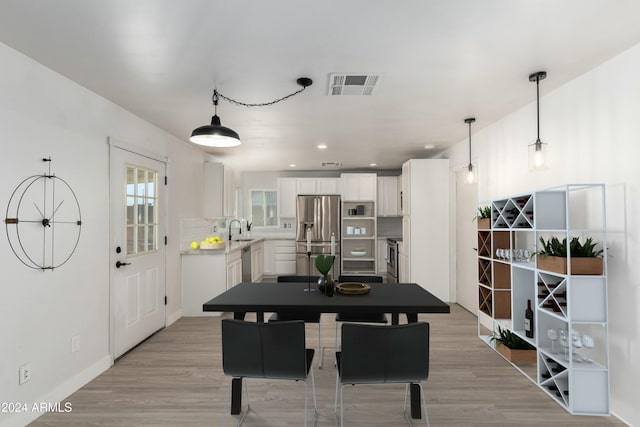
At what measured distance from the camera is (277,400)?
2.63m

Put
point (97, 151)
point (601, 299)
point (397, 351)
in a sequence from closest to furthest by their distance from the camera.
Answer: point (397, 351) → point (601, 299) → point (97, 151)

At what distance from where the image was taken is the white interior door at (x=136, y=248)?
130 inches

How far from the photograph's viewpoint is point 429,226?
540 cm

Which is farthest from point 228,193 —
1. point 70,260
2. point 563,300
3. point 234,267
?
point 563,300

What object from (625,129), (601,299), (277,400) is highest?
(625,129)

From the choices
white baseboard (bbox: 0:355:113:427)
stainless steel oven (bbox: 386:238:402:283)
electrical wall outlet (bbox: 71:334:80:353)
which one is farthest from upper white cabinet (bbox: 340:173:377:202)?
electrical wall outlet (bbox: 71:334:80:353)

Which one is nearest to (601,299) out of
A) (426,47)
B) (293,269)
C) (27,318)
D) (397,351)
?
(397,351)

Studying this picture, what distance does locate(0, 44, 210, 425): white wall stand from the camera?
219cm

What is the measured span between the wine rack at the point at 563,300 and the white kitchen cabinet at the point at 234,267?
3.34 m

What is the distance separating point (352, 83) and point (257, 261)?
475 cm

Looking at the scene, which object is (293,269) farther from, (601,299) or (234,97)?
(601,299)

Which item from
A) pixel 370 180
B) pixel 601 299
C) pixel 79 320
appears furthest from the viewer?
pixel 370 180

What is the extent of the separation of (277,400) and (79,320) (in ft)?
5.68

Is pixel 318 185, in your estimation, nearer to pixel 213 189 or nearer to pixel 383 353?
pixel 213 189
